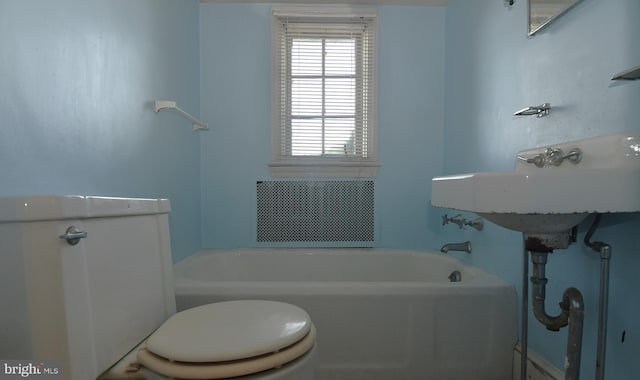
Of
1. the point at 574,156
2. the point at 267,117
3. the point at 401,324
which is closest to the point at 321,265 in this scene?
the point at 401,324

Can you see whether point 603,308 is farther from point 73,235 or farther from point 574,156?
point 73,235

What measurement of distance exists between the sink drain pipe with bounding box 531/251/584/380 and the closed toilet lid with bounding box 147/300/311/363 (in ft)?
2.19

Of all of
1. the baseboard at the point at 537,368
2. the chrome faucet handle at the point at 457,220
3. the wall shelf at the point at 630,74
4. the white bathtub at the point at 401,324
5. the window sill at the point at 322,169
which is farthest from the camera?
the window sill at the point at 322,169

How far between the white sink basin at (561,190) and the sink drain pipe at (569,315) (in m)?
0.18

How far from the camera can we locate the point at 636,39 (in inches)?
31.3

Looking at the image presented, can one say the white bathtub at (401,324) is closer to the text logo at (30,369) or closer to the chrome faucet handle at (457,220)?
the chrome faucet handle at (457,220)

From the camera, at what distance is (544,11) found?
1.13 m

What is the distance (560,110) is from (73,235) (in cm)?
135

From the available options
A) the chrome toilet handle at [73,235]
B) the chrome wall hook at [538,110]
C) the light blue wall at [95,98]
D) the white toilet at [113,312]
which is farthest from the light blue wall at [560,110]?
the light blue wall at [95,98]

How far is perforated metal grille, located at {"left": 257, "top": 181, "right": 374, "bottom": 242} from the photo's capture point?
1.98 metres

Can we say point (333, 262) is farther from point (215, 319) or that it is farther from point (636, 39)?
point (636, 39)

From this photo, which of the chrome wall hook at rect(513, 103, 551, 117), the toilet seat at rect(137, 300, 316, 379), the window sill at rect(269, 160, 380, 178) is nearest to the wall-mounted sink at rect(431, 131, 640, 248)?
the chrome wall hook at rect(513, 103, 551, 117)

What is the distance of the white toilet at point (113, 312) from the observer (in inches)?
→ 21.6

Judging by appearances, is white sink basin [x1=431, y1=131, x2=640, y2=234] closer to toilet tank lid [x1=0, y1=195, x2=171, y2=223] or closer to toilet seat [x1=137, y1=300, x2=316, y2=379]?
toilet seat [x1=137, y1=300, x2=316, y2=379]
